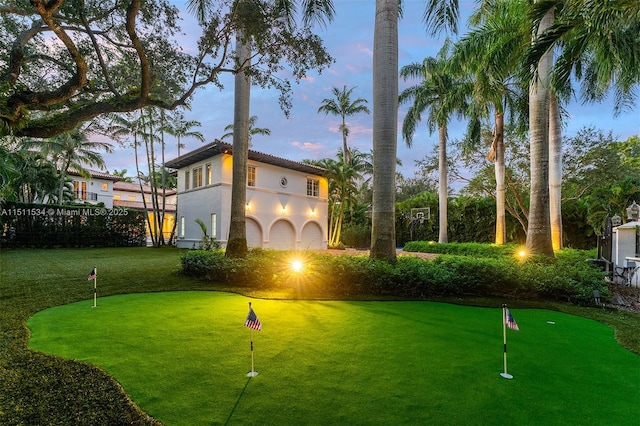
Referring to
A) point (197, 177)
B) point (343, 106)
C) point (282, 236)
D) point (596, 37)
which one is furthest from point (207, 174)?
point (596, 37)

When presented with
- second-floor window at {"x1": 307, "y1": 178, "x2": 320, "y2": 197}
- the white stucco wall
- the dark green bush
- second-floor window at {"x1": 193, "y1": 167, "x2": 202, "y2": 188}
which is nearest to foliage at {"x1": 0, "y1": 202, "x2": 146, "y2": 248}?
the white stucco wall

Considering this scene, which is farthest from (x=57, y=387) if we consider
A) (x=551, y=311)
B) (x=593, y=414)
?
(x=551, y=311)

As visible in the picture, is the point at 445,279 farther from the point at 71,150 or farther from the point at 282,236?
the point at 71,150

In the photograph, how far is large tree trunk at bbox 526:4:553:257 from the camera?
10258 millimetres

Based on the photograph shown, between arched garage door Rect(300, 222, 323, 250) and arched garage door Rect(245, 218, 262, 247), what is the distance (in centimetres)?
420

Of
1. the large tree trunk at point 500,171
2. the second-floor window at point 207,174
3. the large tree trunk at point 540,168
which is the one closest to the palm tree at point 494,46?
the large tree trunk at point 540,168

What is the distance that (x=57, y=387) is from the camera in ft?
11.2

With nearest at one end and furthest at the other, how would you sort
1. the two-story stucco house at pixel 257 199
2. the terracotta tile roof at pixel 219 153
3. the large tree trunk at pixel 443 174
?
the terracotta tile roof at pixel 219 153 → the two-story stucco house at pixel 257 199 → the large tree trunk at pixel 443 174

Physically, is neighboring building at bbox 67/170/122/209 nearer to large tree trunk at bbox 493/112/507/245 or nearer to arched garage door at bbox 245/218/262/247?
arched garage door at bbox 245/218/262/247

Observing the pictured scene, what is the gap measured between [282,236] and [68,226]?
14.8 meters

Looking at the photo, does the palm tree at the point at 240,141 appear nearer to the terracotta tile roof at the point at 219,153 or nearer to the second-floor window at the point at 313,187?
the terracotta tile roof at the point at 219,153

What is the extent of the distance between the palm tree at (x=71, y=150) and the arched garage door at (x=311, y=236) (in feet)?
61.4

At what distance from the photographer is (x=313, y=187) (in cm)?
2633

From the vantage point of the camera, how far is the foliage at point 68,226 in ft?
65.9
